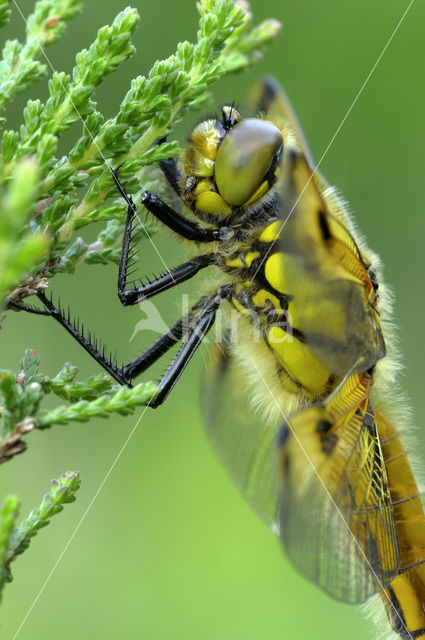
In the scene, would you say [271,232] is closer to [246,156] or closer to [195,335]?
[246,156]

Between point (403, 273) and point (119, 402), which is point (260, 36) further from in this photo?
point (403, 273)

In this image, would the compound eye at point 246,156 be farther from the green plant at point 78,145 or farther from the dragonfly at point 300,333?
the green plant at point 78,145

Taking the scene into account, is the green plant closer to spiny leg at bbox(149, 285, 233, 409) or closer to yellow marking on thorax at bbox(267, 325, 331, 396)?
spiny leg at bbox(149, 285, 233, 409)

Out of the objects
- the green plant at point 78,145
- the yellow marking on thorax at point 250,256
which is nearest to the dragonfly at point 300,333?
the yellow marking on thorax at point 250,256

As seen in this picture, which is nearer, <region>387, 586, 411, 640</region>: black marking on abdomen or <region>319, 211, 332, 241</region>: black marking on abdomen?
<region>319, 211, 332, 241</region>: black marking on abdomen

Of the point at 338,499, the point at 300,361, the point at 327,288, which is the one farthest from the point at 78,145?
the point at 338,499

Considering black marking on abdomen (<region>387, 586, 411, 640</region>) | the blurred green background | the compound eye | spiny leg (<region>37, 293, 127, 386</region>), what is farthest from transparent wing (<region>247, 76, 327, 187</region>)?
the blurred green background

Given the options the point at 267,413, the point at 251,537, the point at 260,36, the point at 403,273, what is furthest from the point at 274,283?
the point at 403,273
